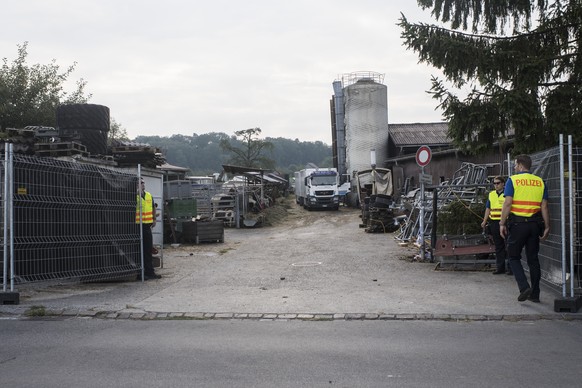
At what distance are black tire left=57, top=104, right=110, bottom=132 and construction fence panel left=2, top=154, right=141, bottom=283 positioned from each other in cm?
472

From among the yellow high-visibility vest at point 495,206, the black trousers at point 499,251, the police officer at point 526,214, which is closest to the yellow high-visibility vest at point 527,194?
the police officer at point 526,214

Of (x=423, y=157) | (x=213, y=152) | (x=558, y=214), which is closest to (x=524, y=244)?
(x=558, y=214)

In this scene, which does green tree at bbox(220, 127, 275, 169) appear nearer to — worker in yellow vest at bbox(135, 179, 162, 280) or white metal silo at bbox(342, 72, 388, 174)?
white metal silo at bbox(342, 72, 388, 174)

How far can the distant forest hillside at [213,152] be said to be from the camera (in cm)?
9869

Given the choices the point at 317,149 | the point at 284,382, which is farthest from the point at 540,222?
the point at 317,149

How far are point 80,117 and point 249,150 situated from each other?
213 ft

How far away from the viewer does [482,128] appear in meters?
14.2

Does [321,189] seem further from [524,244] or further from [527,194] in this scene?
[527,194]

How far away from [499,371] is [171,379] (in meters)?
2.98

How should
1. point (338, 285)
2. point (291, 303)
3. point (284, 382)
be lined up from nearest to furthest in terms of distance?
point (284, 382) < point (291, 303) < point (338, 285)

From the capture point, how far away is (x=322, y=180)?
41.4m

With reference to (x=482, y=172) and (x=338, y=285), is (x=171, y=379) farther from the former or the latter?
(x=482, y=172)

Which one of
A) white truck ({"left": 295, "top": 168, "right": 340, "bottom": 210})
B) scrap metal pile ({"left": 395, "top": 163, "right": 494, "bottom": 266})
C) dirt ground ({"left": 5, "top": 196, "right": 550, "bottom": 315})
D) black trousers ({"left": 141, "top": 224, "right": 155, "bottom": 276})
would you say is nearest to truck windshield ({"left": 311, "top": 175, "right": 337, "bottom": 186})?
white truck ({"left": 295, "top": 168, "right": 340, "bottom": 210})

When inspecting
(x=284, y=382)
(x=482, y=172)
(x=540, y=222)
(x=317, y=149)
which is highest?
(x=317, y=149)
